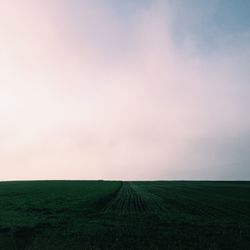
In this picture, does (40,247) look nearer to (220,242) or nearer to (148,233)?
(148,233)

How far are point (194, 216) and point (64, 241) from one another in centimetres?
1081

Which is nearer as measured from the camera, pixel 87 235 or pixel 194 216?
pixel 87 235

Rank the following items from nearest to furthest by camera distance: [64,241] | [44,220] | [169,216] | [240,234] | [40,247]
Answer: [40,247] < [64,241] < [240,234] < [44,220] < [169,216]

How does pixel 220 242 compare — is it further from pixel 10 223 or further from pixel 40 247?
pixel 10 223

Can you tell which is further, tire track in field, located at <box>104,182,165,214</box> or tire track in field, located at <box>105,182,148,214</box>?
tire track in field, located at <box>105,182,148,214</box>

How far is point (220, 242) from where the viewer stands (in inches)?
579

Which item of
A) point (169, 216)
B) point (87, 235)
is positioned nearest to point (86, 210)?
point (169, 216)

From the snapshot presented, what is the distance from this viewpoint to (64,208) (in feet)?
88.1

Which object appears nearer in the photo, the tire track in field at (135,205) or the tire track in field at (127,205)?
the tire track in field at (135,205)

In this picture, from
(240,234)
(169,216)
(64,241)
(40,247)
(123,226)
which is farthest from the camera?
(169,216)

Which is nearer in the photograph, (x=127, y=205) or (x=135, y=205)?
(x=135, y=205)

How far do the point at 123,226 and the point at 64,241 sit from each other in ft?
15.2

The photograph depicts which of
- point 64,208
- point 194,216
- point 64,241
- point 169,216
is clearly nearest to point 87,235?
point 64,241

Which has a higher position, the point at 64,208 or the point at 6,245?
the point at 64,208
